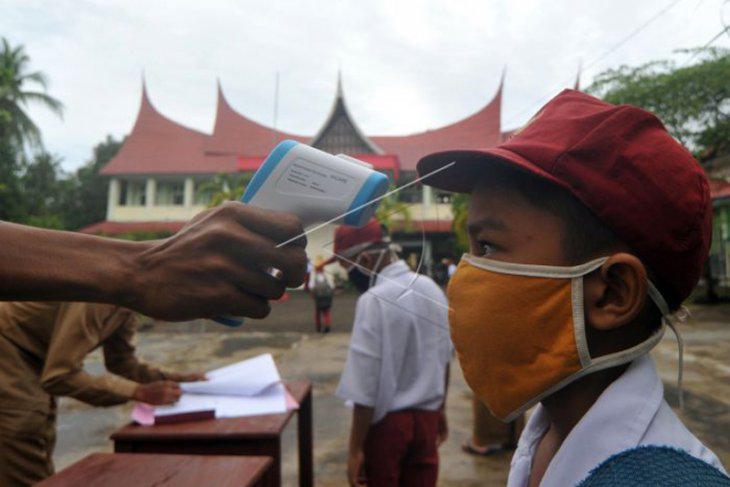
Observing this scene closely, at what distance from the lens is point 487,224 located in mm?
974

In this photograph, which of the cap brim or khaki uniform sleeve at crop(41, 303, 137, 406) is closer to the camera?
the cap brim

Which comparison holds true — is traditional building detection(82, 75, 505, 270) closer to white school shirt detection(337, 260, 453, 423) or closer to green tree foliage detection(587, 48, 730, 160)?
green tree foliage detection(587, 48, 730, 160)

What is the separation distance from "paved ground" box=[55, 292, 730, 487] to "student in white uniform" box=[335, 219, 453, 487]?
1164 millimetres

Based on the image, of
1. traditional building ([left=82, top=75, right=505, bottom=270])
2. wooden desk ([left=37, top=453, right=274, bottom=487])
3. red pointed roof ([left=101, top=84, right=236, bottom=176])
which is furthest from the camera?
red pointed roof ([left=101, top=84, right=236, bottom=176])

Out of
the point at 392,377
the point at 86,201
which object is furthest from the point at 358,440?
the point at 86,201

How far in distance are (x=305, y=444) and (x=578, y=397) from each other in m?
1.81

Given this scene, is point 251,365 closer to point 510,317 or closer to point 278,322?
point 510,317

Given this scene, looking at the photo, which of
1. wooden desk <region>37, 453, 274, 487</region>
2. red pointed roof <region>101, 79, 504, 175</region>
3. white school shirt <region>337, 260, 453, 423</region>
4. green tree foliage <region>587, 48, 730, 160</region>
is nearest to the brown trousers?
wooden desk <region>37, 453, 274, 487</region>

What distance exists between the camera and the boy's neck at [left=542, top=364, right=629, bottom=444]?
3.10ft

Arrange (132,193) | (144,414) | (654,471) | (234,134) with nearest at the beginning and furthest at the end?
(654,471) → (144,414) → (234,134) → (132,193)

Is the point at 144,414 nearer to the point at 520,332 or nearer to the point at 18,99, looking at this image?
the point at 520,332

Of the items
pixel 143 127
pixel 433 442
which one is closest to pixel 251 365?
pixel 433 442

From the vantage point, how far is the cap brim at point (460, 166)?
0.89 m

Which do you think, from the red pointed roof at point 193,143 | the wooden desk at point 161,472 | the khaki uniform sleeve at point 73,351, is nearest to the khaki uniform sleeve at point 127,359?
the khaki uniform sleeve at point 73,351
